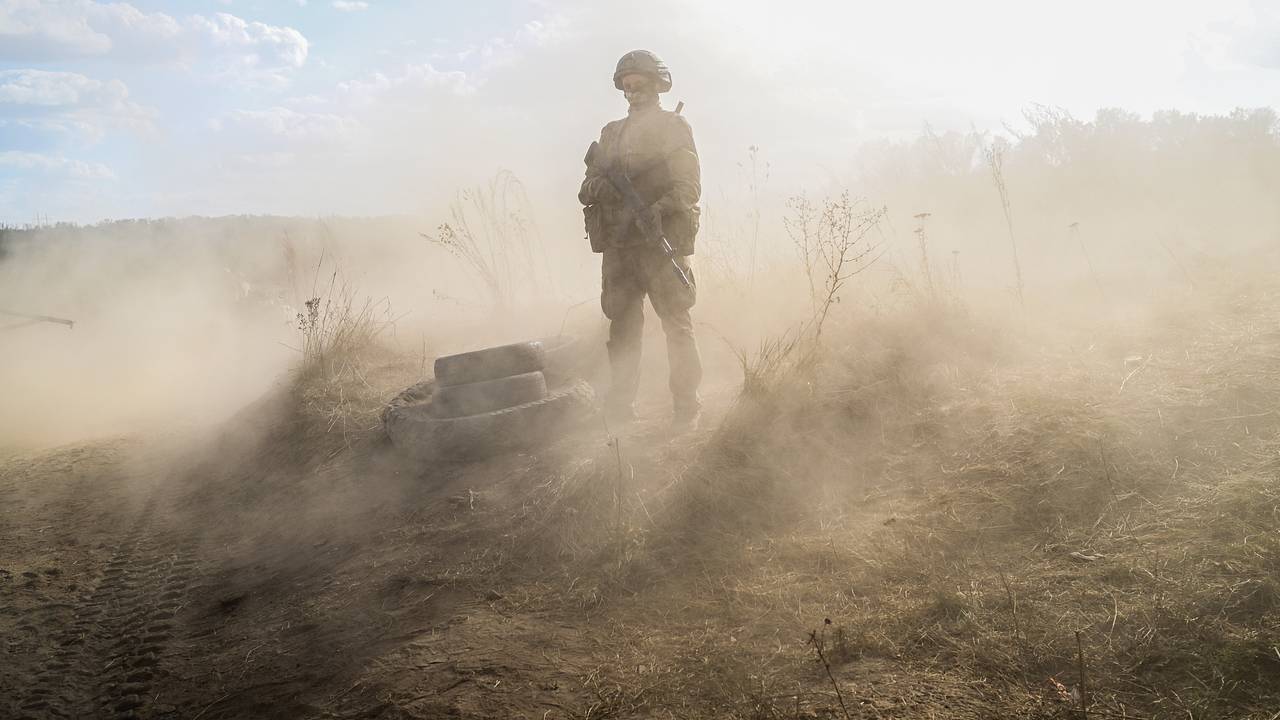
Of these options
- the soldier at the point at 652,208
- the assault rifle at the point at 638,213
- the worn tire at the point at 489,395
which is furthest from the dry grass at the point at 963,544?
the worn tire at the point at 489,395

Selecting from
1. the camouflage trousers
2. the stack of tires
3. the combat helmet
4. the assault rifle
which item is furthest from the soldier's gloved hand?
the stack of tires

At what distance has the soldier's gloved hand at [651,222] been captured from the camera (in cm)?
498

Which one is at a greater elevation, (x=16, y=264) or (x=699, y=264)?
(x=16, y=264)

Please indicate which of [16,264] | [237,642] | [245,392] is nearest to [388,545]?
[237,642]

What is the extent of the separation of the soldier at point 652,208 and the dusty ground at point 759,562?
57cm

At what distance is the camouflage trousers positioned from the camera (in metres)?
5.11

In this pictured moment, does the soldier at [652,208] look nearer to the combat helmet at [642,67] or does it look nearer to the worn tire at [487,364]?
the combat helmet at [642,67]

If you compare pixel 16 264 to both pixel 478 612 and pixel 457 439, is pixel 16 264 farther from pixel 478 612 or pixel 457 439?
pixel 478 612

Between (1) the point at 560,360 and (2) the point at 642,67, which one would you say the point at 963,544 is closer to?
(2) the point at 642,67

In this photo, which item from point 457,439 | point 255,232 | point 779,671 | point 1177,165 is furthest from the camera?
point 255,232

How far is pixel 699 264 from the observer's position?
816 centimetres

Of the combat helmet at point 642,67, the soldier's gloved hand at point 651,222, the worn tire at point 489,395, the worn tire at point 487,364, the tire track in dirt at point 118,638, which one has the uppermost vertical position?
the combat helmet at point 642,67

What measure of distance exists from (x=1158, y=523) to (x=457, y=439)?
3.74m

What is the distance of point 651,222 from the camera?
500cm
